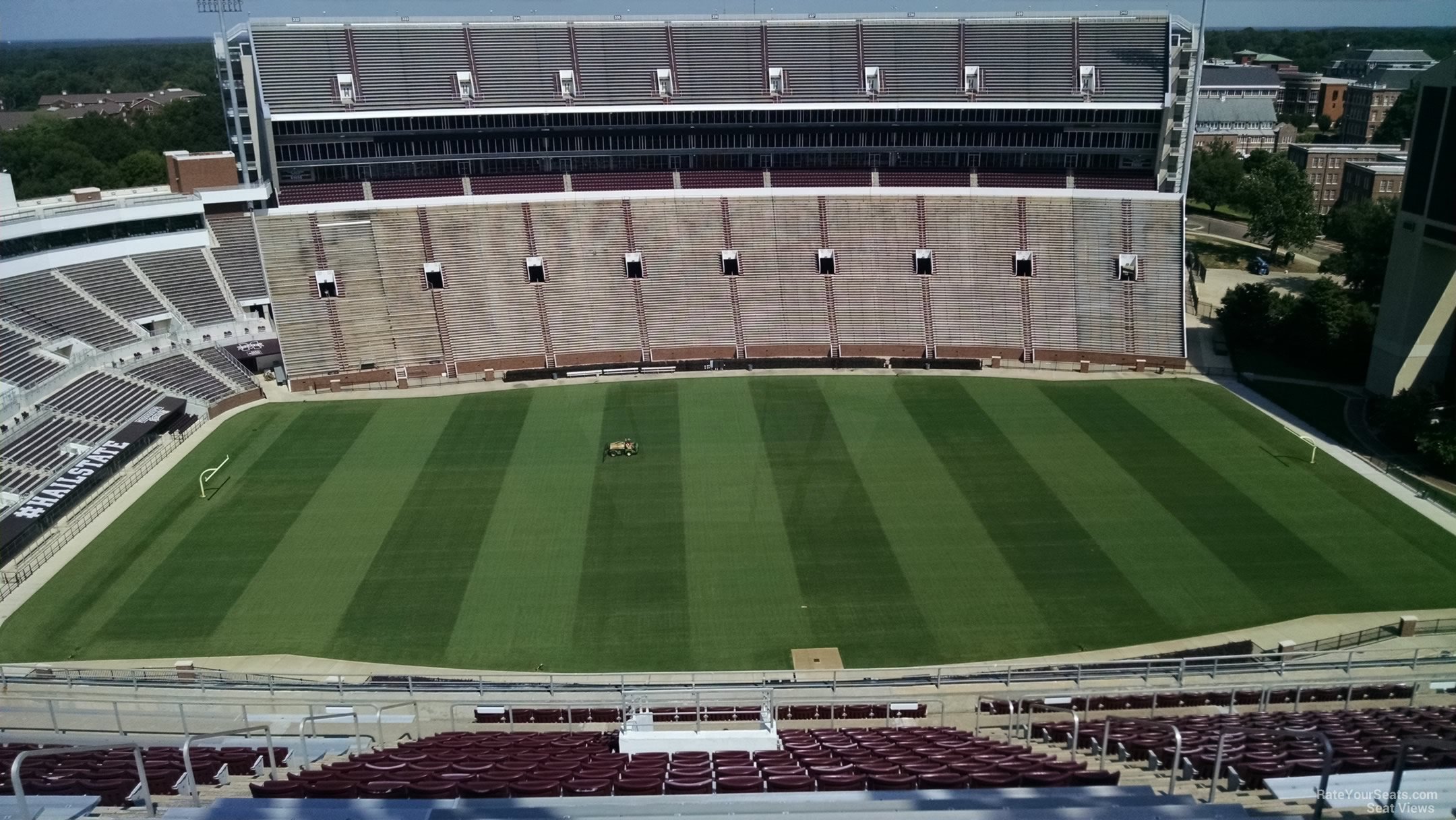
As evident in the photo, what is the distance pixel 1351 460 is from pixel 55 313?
47028 mm

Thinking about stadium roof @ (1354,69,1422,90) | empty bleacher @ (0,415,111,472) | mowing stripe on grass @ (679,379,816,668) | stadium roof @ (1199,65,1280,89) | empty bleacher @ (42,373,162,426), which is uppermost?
stadium roof @ (1199,65,1280,89)

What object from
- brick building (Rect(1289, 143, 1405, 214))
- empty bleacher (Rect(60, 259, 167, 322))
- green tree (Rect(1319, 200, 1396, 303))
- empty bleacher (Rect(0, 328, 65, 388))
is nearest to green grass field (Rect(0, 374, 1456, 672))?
empty bleacher (Rect(0, 328, 65, 388))

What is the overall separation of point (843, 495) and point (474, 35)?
3080cm

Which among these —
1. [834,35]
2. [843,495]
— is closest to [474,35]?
[834,35]

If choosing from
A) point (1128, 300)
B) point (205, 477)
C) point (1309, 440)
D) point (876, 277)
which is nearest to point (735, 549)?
point (205, 477)

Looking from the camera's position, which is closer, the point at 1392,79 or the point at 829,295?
the point at 829,295

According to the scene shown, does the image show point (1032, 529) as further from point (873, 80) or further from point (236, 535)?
point (873, 80)

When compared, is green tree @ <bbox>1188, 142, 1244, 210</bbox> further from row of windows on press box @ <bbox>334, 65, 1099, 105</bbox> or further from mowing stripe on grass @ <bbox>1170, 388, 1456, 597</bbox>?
mowing stripe on grass @ <bbox>1170, 388, 1456, 597</bbox>

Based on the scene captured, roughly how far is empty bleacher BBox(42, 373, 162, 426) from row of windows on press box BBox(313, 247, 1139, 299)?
A: 1214 centimetres

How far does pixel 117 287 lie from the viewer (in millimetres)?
43656

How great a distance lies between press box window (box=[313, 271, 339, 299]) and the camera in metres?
45.9

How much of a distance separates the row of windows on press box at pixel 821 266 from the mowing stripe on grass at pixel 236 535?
27.0 ft

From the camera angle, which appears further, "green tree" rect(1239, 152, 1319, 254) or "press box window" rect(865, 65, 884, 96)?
"green tree" rect(1239, 152, 1319, 254)

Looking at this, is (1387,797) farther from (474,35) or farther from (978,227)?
(474,35)
